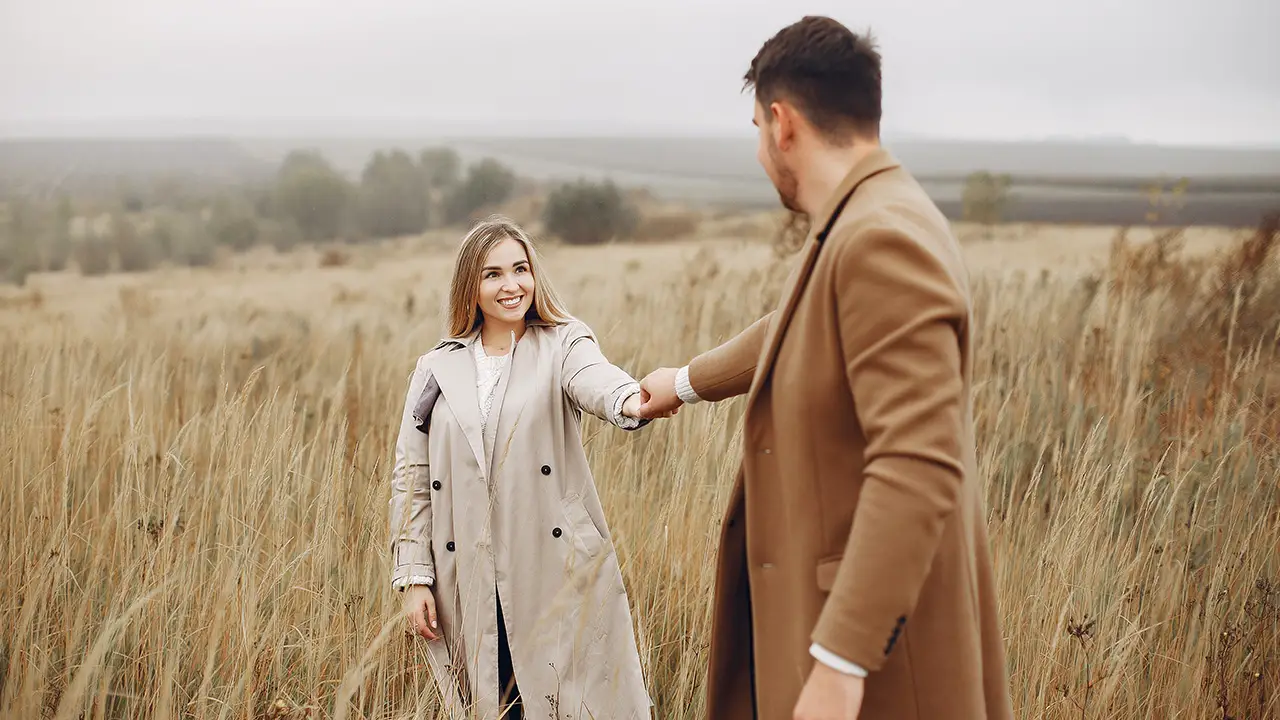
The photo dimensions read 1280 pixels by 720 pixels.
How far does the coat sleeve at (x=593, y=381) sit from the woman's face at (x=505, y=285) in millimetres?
157

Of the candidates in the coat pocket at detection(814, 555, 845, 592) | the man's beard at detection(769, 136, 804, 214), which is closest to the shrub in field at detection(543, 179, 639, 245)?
the man's beard at detection(769, 136, 804, 214)

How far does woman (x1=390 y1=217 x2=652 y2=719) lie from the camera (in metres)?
2.35

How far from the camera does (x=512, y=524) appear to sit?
92.8 inches

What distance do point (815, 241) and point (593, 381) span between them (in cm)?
103

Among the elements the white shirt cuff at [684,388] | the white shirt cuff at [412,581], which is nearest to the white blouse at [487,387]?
the white shirt cuff at [412,581]

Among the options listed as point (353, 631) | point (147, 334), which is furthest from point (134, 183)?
point (353, 631)

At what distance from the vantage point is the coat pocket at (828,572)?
1.41 m

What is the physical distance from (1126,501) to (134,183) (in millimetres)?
44744

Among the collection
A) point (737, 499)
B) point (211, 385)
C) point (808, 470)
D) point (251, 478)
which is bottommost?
point (211, 385)

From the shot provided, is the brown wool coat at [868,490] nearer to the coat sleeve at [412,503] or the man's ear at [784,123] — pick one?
the man's ear at [784,123]

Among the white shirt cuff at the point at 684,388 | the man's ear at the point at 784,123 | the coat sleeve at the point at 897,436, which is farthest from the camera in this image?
the white shirt cuff at the point at 684,388

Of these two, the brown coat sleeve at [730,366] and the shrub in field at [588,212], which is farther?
the shrub in field at [588,212]

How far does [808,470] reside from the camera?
145 cm

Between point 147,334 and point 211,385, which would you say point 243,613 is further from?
point 147,334
